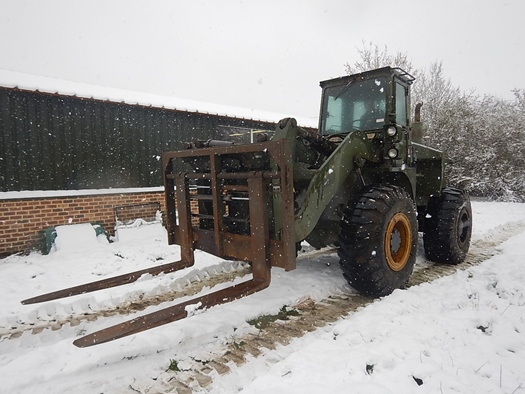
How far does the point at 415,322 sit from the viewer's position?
10.2 ft

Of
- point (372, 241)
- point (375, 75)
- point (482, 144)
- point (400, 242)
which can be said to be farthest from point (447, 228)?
point (482, 144)

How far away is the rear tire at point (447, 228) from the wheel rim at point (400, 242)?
146 centimetres

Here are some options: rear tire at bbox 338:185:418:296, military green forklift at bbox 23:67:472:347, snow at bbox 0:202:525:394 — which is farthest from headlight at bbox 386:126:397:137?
snow at bbox 0:202:525:394

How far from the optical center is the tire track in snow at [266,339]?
96.3 inches

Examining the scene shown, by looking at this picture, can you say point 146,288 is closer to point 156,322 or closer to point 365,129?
point 156,322

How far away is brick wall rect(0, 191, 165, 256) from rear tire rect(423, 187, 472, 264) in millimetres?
6342

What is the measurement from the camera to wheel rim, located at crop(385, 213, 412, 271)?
13.4 feet

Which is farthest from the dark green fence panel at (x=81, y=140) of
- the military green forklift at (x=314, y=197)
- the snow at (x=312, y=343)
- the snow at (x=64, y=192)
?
the military green forklift at (x=314, y=197)

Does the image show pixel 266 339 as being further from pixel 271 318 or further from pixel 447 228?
pixel 447 228

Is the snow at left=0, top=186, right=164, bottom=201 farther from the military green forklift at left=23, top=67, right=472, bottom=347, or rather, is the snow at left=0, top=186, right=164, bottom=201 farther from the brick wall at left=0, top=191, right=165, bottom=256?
the military green forklift at left=23, top=67, right=472, bottom=347

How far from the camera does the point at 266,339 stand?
3.02m

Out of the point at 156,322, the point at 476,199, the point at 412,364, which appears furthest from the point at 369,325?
the point at 476,199

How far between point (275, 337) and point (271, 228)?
1.13 m

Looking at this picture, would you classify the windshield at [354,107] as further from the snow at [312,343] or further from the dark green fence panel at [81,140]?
the dark green fence panel at [81,140]
